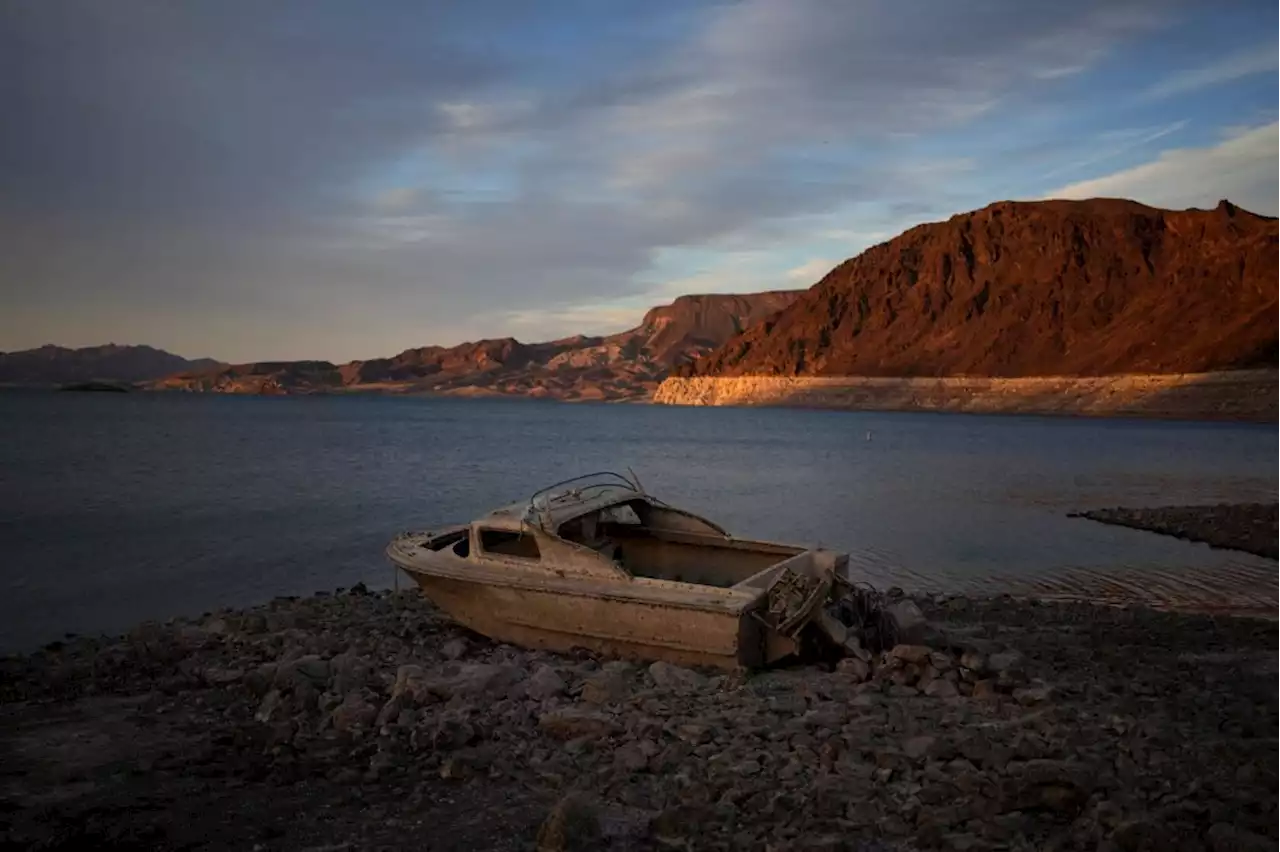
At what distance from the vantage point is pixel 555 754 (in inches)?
291

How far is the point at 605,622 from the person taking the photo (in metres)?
10.0

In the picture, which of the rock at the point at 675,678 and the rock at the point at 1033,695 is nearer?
the rock at the point at 1033,695

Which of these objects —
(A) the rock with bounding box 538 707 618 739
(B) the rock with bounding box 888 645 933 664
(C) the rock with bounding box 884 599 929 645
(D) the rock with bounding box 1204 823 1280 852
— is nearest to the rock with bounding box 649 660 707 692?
(A) the rock with bounding box 538 707 618 739

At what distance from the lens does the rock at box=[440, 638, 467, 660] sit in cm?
1059

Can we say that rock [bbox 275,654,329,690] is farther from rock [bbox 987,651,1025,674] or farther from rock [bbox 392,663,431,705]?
rock [bbox 987,651,1025,674]

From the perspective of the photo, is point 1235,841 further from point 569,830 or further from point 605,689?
point 605,689

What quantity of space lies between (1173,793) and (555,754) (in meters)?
4.40

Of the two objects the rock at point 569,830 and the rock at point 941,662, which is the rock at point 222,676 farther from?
the rock at point 941,662

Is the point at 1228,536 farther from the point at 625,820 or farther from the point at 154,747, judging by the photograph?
the point at 154,747

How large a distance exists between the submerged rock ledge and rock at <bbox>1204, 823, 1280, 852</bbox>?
116997 millimetres

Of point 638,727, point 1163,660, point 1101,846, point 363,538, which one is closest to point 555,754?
point 638,727

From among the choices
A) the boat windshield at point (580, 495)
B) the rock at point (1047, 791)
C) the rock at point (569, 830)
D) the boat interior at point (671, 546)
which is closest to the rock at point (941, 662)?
the rock at point (1047, 791)

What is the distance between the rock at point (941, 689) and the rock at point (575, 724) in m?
3.00

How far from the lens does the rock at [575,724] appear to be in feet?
25.3
